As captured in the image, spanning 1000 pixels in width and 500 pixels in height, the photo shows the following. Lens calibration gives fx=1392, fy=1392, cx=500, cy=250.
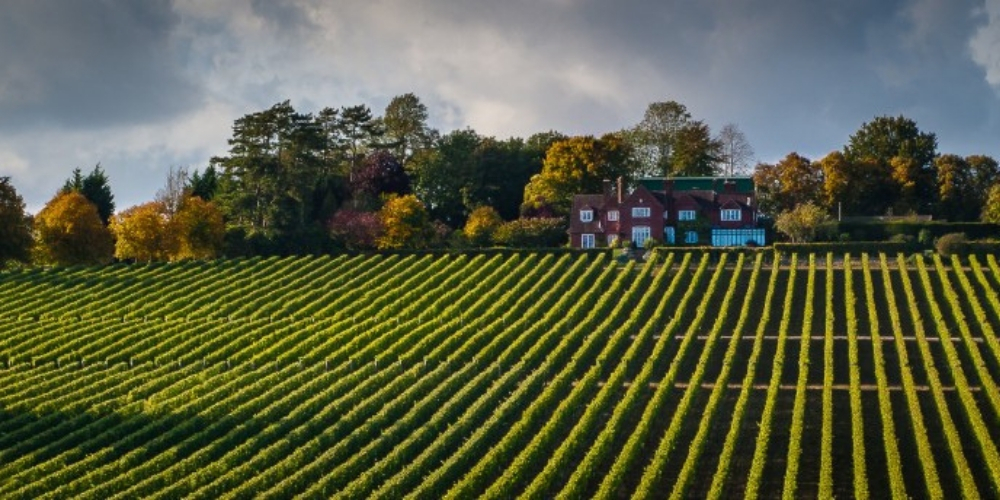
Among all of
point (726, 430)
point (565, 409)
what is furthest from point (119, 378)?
point (726, 430)

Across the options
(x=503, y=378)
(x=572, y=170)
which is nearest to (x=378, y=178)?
(x=572, y=170)

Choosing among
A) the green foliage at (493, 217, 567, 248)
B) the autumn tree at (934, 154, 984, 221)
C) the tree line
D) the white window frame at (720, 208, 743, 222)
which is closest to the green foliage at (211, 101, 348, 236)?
the tree line

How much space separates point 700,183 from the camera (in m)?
94.1

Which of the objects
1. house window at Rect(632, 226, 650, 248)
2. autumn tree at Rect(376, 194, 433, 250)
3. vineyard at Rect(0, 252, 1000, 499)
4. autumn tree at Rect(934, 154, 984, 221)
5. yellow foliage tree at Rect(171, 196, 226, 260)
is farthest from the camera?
autumn tree at Rect(934, 154, 984, 221)

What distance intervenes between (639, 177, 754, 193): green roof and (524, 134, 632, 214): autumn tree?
304 cm

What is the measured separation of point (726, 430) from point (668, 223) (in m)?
45.6

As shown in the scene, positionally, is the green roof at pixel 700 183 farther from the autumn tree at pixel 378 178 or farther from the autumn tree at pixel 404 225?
the autumn tree at pixel 378 178

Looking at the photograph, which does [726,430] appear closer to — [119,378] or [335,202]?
[119,378]

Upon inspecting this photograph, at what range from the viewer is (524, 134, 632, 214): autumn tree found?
93938mm

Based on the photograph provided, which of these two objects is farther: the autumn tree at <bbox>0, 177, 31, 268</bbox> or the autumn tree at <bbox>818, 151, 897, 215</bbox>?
the autumn tree at <bbox>818, 151, 897, 215</bbox>

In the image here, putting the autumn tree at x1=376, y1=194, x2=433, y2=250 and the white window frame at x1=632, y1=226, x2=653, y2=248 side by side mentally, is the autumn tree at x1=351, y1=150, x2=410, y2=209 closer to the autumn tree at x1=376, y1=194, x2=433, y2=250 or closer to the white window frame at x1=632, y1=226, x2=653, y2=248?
the autumn tree at x1=376, y1=194, x2=433, y2=250

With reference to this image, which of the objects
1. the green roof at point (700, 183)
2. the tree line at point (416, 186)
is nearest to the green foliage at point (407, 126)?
the tree line at point (416, 186)

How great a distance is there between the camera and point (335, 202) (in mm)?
92500

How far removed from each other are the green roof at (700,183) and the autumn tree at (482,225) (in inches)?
444
